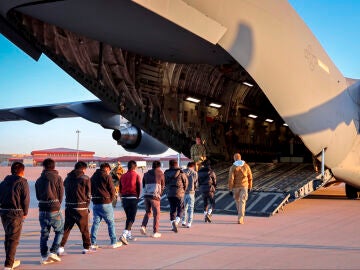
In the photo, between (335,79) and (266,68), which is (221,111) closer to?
(335,79)

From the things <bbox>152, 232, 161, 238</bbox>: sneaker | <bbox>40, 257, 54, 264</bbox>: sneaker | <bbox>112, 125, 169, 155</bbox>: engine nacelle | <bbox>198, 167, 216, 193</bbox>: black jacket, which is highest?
<bbox>112, 125, 169, 155</bbox>: engine nacelle

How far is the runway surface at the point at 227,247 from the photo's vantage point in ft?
18.6

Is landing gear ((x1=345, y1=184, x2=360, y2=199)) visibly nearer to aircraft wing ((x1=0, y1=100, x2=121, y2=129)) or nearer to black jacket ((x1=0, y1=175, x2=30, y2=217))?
aircraft wing ((x1=0, y1=100, x2=121, y2=129))

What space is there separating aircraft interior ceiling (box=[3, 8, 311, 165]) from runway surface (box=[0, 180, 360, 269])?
139 inches

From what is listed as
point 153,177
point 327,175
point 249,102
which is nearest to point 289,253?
point 153,177

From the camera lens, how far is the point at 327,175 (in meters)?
13.2

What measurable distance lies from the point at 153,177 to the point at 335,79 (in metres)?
7.25

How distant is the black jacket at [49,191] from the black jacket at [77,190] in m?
0.27

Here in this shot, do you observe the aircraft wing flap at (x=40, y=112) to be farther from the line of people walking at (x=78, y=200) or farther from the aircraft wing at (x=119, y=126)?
the line of people walking at (x=78, y=200)

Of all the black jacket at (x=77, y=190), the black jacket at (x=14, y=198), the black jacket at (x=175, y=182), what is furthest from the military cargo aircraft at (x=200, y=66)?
the black jacket at (x=14, y=198)

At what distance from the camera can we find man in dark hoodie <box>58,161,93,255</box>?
6074 millimetres

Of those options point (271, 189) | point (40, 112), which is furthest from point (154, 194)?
point (40, 112)

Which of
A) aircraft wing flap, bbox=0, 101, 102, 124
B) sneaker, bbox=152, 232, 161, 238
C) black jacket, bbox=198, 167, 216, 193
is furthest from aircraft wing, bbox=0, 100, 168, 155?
sneaker, bbox=152, 232, 161, 238

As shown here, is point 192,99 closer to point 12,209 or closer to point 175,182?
point 175,182
